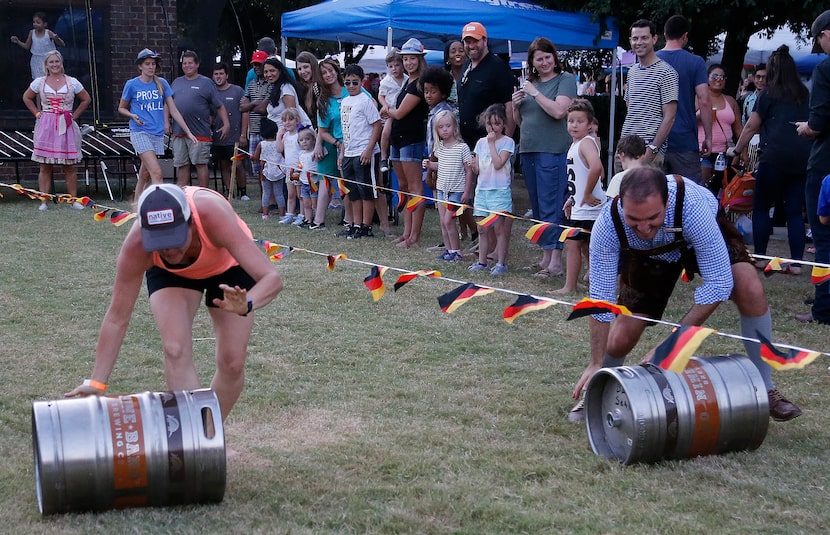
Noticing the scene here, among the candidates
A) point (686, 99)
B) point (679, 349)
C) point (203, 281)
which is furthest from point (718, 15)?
point (203, 281)

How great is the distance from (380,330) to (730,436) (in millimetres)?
3021

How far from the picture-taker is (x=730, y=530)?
3.62 metres

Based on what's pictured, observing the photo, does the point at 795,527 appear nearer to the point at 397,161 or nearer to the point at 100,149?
the point at 397,161

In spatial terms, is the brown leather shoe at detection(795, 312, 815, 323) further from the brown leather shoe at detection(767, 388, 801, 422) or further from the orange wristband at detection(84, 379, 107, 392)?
the orange wristband at detection(84, 379, 107, 392)

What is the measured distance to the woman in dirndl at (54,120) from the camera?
13.5 m

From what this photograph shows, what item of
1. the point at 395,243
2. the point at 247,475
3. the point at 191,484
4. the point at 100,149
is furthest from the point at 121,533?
the point at 100,149

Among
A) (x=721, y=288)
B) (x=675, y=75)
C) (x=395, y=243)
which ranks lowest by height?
(x=395, y=243)

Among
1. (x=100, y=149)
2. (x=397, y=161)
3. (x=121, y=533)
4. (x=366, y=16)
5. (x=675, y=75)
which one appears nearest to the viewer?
(x=121, y=533)

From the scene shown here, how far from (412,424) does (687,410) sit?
53.5 inches

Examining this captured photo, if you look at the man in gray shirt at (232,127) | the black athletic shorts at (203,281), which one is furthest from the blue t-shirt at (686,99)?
the man in gray shirt at (232,127)

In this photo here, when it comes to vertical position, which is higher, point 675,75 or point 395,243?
point 675,75

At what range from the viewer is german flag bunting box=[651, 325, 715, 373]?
370 cm

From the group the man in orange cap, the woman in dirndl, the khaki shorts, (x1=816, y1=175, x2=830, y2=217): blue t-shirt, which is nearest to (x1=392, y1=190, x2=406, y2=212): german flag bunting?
the man in orange cap

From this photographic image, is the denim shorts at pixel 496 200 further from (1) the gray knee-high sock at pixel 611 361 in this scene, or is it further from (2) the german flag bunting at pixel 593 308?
(2) the german flag bunting at pixel 593 308
